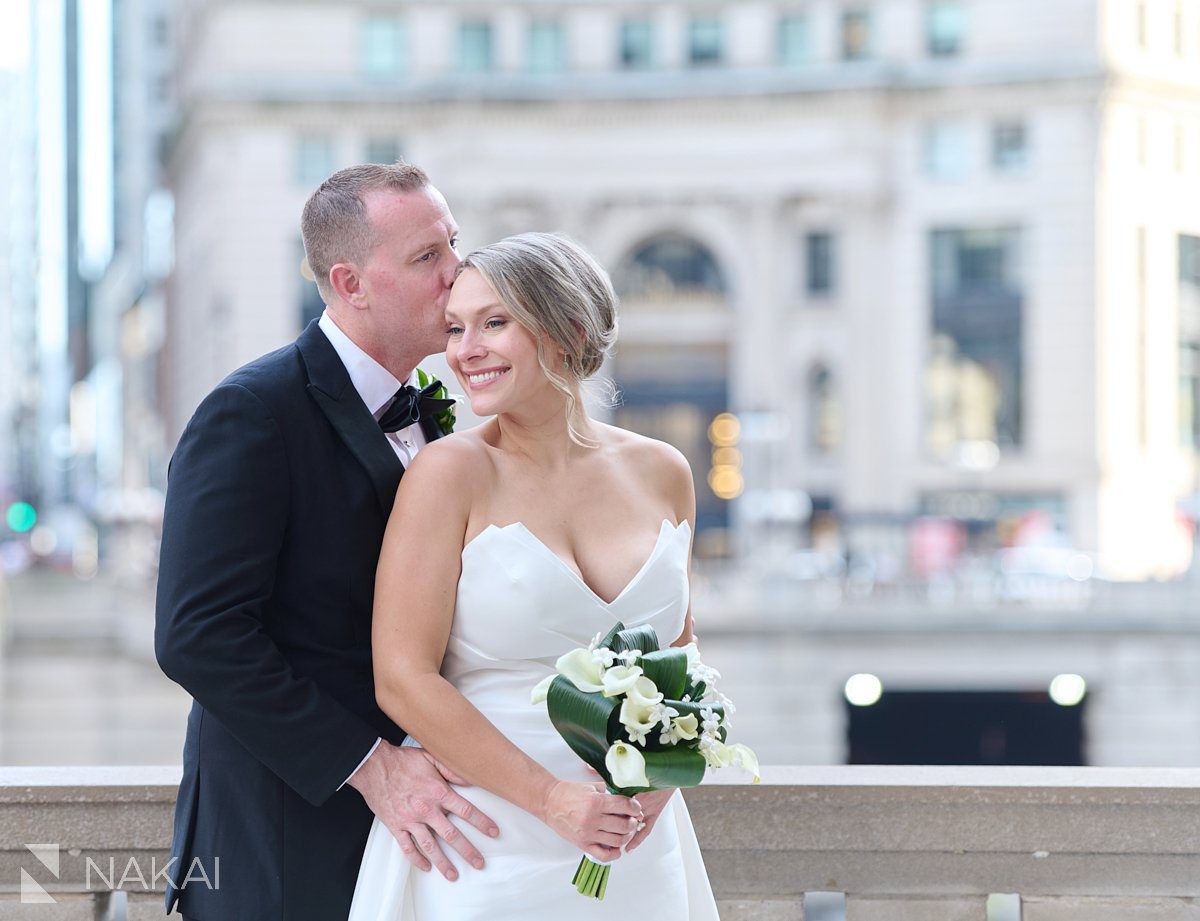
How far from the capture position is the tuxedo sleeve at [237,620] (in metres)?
3.26

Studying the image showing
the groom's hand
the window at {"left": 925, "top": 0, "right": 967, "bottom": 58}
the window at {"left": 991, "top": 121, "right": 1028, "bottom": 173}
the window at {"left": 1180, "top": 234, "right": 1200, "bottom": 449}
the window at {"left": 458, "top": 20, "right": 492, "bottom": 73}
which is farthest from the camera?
the window at {"left": 458, "top": 20, "right": 492, "bottom": 73}

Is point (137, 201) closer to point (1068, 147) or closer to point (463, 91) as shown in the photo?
point (463, 91)

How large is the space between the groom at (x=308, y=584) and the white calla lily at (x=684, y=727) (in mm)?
535

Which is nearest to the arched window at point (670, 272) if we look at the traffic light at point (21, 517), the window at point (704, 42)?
the window at point (704, 42)

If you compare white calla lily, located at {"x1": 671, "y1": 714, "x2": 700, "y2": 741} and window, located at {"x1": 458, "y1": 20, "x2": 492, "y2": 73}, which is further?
window, located at {"x1": 458, "y1": 20, "x2": 492, "y2": 73}

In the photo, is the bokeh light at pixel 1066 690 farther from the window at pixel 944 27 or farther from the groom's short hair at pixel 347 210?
the window at pixel 944 27

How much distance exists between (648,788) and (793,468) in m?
57.4

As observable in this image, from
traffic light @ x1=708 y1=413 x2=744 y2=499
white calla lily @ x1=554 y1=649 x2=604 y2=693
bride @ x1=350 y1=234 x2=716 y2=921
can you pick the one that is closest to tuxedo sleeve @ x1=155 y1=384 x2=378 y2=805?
bride @ x1=350 y1=234 x2=716 y2=921

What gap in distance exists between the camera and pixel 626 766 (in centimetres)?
297

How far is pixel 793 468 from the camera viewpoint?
5994cm

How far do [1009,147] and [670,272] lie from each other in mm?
→ 14027

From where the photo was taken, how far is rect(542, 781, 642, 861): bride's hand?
3117 millimetres

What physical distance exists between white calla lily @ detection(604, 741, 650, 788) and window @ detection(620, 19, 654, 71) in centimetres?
6087

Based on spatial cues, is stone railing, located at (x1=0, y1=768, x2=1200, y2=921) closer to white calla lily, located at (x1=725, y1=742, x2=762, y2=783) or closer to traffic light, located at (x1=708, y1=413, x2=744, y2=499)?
white calla lily, located at (x1=725, y1=742, x2=762, y2=783)
